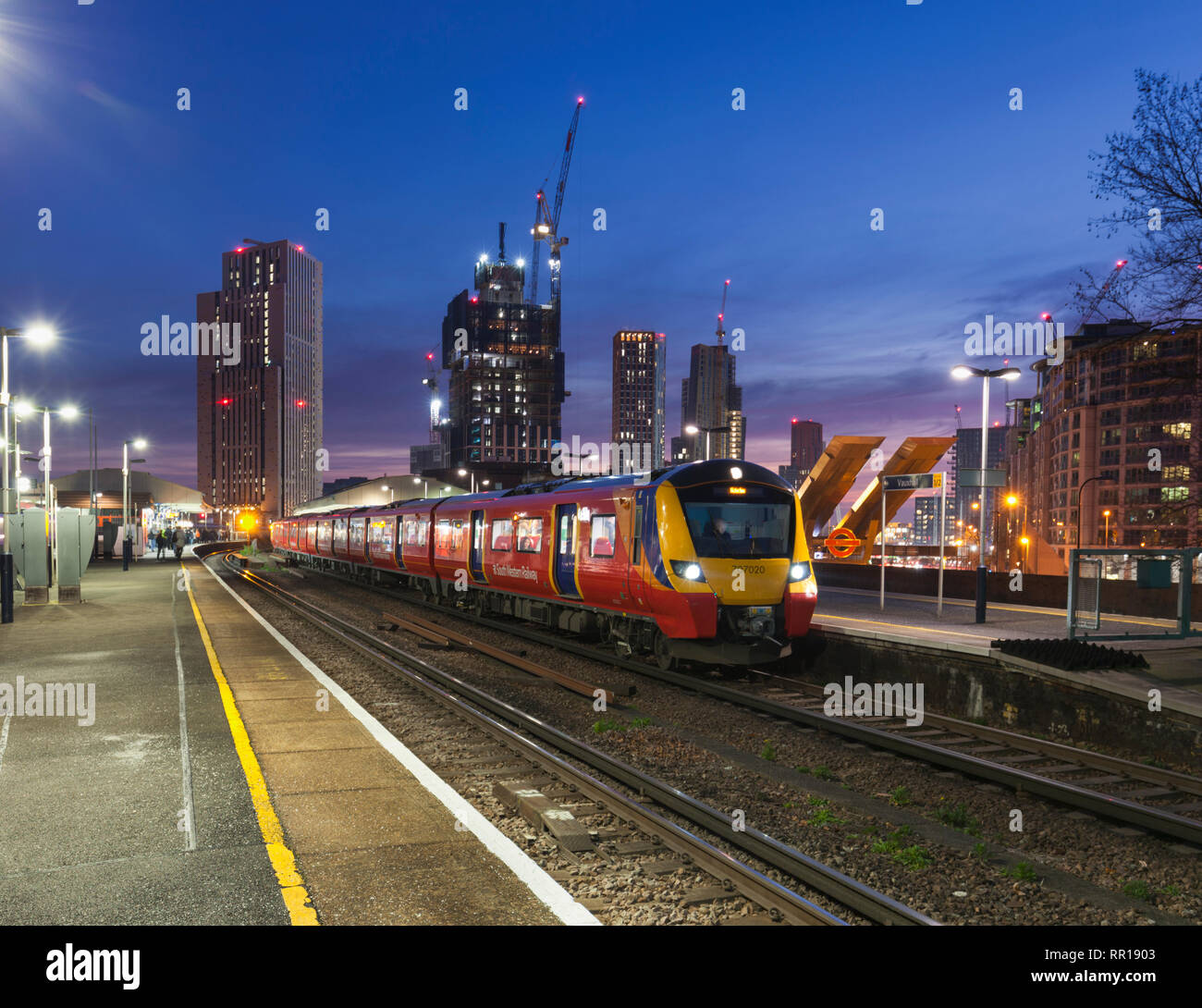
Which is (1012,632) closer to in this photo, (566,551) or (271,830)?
(566,551)

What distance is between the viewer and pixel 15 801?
667cm

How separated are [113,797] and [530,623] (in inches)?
537

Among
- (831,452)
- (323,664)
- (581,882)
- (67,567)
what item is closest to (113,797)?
(581,882)

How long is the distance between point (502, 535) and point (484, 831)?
1308 centimetres

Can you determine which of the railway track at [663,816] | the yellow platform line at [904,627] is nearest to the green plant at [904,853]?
the railway track at [663,816]

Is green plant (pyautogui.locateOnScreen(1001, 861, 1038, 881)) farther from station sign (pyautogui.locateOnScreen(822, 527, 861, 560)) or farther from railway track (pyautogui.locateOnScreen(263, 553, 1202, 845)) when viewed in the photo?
station sign (pyautogui.locateOnScreen(822, 527, 861, 560))

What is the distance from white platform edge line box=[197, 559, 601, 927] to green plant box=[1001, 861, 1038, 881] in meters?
3.21

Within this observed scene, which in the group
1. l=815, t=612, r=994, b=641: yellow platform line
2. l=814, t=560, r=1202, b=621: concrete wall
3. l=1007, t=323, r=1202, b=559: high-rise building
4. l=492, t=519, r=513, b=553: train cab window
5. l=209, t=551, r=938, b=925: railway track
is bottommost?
l=209, t=551, r=938, b=925: railway track

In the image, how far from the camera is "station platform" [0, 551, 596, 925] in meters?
4.84

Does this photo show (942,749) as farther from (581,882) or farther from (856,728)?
(581,882)

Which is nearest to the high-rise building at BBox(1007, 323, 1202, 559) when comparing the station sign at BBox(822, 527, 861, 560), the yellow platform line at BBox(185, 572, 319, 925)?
the station sign at BBox(822, 527, 861, 560)

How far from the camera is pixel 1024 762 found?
343 inches

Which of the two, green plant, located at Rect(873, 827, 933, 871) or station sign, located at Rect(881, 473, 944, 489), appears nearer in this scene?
green plant, located at Rect(873, 827, 933, 871)

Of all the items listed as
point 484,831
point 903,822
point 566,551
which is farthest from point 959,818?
point 566,551
